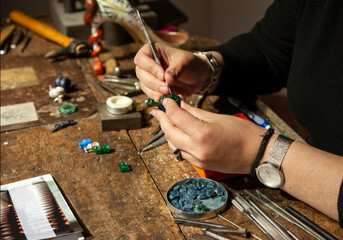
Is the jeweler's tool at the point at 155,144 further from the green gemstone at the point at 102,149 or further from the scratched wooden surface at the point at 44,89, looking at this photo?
the scratched wooden surface at the point at 44,89

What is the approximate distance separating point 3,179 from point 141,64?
476 millimetres

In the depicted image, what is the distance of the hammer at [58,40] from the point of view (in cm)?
169

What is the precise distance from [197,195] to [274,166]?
0.19 metres

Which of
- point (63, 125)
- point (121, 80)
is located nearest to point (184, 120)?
point (63, 125)

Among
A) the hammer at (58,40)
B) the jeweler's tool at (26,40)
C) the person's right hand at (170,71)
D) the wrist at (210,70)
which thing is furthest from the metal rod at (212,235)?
the jeweler's tool at (26,40)

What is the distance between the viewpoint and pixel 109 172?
103cm

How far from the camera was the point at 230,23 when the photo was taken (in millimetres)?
3152

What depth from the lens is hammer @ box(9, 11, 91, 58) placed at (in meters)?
1.69

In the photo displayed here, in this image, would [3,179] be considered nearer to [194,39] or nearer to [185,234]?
[185,234]

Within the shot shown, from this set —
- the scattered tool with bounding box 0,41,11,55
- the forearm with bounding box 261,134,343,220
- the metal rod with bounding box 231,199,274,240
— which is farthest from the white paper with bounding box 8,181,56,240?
the scattered tool with bounding box 0,41,11,55

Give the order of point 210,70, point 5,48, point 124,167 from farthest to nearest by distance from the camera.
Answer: point 5,48
point 210,70
point 124,167

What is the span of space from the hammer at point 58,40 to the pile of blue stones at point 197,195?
0.97 m

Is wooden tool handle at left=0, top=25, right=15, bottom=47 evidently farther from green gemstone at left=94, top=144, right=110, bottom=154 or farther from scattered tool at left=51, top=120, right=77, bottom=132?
green gemstone at left=94, top=144, right=110, bottom=154

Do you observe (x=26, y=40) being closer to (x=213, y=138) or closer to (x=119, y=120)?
(x=119, y=120)
